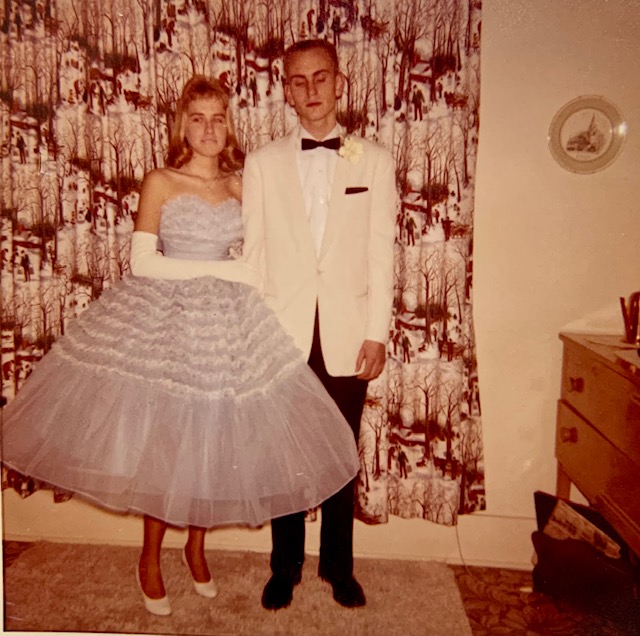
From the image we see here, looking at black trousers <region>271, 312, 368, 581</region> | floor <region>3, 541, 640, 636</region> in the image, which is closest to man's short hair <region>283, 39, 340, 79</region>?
black trousers <region>271, 312, 368, 581</region>

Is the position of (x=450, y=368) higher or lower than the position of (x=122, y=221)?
lower

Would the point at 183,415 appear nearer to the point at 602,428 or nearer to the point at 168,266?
the point at 168,266

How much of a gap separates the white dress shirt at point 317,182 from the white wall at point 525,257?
2.41ft

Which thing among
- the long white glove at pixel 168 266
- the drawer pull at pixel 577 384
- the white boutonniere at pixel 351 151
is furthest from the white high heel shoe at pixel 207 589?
the white boutonniere at pixel 351 151

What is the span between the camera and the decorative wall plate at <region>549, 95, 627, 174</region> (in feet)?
7.32

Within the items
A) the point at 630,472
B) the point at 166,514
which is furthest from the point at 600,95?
the point at 166,514

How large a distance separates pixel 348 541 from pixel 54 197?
1901mm

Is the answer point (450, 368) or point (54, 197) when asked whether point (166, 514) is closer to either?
point (450, 368)

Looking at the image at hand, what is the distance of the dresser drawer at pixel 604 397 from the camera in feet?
5.63

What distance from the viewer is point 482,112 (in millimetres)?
2305

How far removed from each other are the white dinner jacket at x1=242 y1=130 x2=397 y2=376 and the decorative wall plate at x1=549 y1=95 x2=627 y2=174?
804 mm

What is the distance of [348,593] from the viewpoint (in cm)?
217

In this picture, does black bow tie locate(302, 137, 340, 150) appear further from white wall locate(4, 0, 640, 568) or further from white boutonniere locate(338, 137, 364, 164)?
white wall locate(4, 0, 640, 568)

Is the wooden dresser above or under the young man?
under
